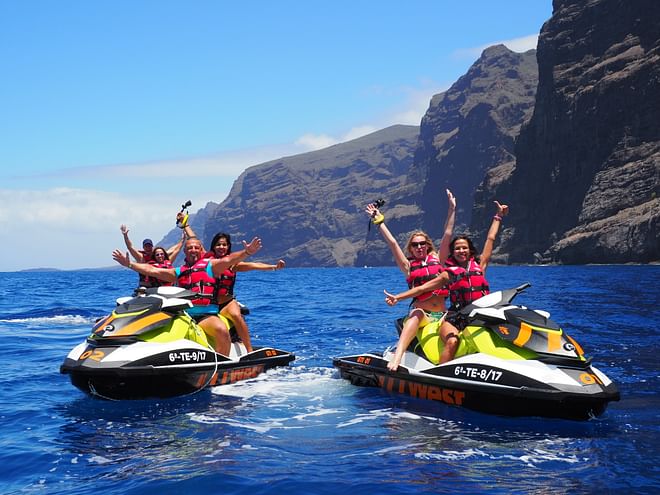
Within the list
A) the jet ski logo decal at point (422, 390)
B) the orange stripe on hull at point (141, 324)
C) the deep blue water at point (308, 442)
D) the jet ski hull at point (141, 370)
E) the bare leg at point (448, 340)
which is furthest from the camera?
the orange stripe on hull at point (141, 324)

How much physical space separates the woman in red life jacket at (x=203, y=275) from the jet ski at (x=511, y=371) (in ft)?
9.72

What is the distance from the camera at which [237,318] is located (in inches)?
451

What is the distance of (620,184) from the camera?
95000 mm

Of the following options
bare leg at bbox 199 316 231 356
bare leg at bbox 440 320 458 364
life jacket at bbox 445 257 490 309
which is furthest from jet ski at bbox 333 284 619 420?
bare leg at bbox 199 316 231 356

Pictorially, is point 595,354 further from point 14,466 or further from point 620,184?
point 620,184

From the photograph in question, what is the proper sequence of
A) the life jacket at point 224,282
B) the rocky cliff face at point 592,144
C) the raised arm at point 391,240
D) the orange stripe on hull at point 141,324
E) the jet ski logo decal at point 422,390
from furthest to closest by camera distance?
the rocky cliff face at point 592,144 < the life jacket at point 224,282 < the raised arm at point 391,240 < the orange stripe on hull at point 141,324 < the jet ski logo decal at point 422,390

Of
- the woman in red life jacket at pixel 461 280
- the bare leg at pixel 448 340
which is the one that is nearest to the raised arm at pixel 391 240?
the woman in red life jacket at pixel 461 280

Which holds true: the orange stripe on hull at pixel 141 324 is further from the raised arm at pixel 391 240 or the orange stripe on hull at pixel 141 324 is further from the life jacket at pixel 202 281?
the raised arm at pixel 391 240

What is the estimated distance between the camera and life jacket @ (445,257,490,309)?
960 centimetres

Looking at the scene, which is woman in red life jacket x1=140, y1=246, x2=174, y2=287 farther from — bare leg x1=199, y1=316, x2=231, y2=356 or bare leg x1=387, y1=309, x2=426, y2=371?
bare leg x1=387, y1=309, x2=426, y2=371

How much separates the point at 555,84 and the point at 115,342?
120 metres

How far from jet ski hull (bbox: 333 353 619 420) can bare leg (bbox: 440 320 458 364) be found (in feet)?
0.85

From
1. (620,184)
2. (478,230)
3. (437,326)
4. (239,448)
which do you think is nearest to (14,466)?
(239,448)

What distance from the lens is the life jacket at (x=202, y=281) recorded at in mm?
10617
